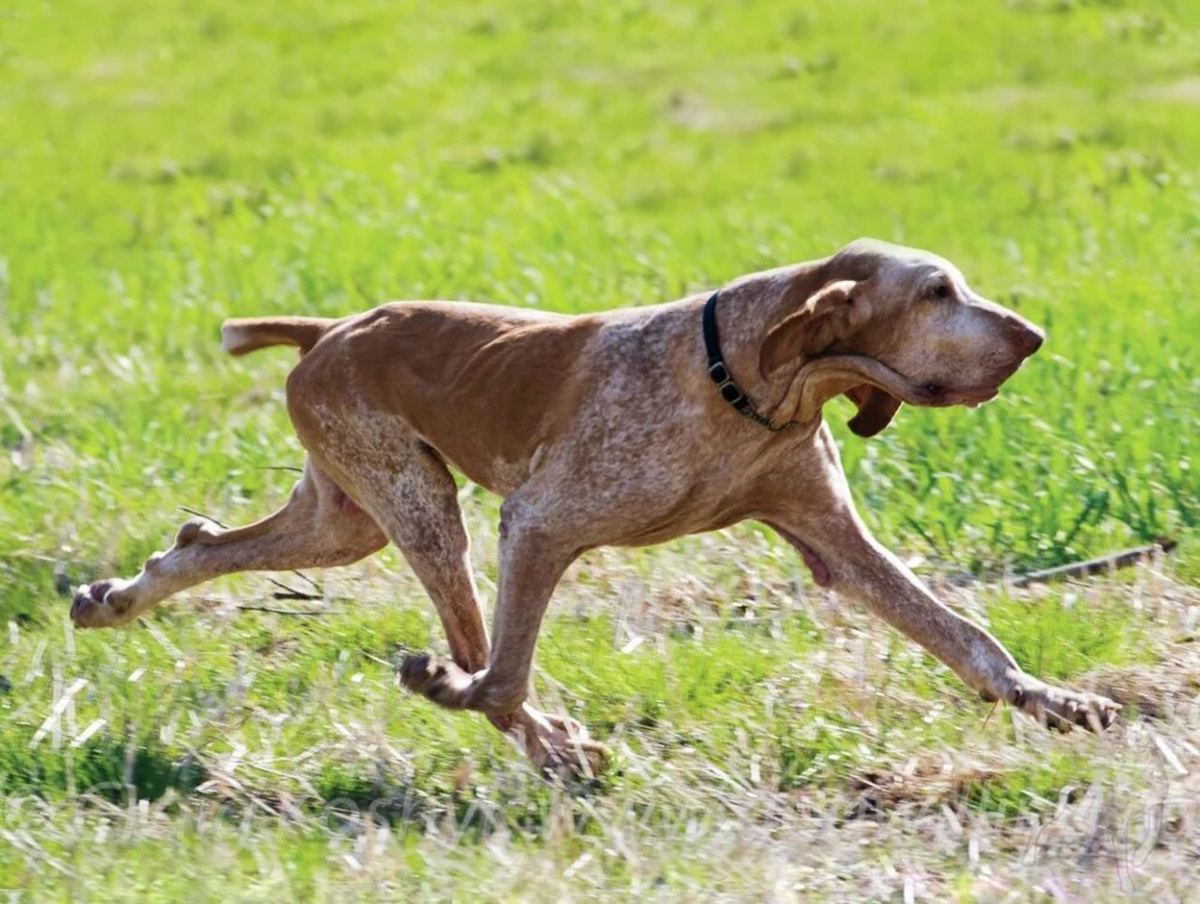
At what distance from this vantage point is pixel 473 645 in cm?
619

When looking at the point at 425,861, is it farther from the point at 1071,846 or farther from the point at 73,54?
the point at 73,54

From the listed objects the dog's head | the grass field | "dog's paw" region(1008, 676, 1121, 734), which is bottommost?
the grass field

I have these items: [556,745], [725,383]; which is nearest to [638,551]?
[556,745]

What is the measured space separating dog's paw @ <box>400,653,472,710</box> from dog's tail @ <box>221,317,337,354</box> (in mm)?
1303

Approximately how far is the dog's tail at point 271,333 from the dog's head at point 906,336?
176cm

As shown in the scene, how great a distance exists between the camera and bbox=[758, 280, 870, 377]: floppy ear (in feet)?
17.6

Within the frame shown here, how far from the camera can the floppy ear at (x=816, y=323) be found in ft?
17.6

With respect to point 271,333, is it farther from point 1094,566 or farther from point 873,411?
point 1094,566

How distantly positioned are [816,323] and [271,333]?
203 centimetres

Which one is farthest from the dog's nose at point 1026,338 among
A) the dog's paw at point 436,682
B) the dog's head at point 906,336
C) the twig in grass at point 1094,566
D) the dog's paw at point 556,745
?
the twig in grass at point 1094,566

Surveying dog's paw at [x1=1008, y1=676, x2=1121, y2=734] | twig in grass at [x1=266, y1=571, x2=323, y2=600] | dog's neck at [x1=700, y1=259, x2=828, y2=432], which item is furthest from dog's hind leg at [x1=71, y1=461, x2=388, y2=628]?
dog's paw at [x1=1008, y1=676, x2=1121, y2=734]

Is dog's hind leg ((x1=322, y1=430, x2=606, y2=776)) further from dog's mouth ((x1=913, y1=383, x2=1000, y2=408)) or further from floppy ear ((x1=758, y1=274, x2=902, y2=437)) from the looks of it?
dog's mouth ((x1=913, y1=383, x2=1000, y2=408))

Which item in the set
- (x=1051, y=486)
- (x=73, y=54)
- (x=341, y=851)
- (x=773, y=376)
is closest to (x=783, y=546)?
(x=1051, y=486)

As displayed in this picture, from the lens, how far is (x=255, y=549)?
263 inches
